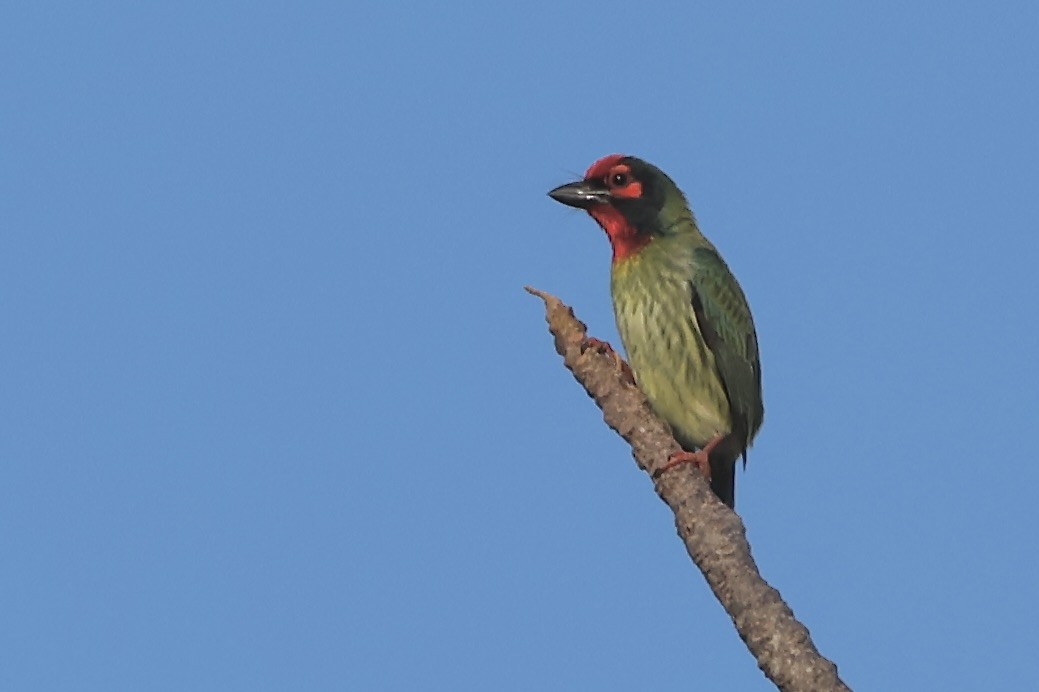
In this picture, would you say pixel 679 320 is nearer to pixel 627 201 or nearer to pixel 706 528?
pixel 627 201

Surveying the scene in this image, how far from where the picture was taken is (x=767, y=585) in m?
5.43

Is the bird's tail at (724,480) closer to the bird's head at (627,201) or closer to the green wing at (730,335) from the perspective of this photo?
the green wing at (730,335)

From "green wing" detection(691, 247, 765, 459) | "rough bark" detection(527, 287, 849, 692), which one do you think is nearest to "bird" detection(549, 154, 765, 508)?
"green wing" detection(691, 247, 765, 459)

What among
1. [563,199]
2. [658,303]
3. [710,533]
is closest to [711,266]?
[658,303]

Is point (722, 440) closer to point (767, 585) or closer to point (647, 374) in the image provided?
point (647, 374)

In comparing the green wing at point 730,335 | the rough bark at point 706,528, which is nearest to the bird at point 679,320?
the green wing at point 730,335

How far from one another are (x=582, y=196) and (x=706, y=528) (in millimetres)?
2813

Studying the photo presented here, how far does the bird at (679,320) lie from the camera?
7.77 metres

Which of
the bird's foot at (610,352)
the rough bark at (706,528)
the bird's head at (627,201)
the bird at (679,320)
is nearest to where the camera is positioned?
the rough bark at (706,528)

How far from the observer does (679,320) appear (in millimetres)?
7828

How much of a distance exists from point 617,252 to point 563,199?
0.41m

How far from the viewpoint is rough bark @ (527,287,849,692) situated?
5055 mm

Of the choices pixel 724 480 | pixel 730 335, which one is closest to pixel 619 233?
pixel 730 335

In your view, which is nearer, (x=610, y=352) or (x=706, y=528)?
(x=706, y=528)
